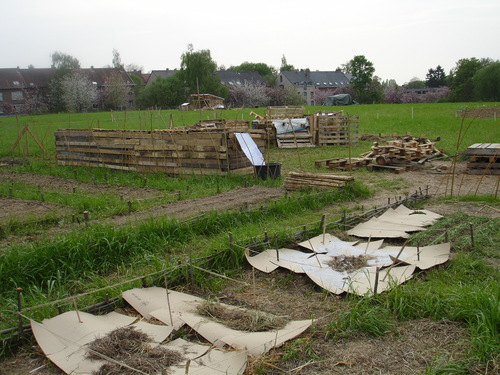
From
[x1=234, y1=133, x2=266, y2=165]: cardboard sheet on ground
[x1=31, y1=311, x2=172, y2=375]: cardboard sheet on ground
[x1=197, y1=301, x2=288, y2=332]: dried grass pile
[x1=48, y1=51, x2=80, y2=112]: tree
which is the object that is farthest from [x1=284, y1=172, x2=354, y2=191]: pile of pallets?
[x1=48, y1=51, x2=80, y2=112]: tree

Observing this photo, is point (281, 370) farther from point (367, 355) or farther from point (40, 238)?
point (40, 238)

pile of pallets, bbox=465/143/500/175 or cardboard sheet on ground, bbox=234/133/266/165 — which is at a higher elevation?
cardboard sheet on ground, bbox=234/133/266/165

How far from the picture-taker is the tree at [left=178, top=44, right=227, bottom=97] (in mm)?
71250

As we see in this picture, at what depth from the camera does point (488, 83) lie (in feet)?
190

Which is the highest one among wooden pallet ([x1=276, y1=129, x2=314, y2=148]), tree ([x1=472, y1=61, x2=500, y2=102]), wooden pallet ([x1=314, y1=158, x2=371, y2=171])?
tree ([x1=472, y1=61, x2=500, y2=102])

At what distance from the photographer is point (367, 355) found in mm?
3627

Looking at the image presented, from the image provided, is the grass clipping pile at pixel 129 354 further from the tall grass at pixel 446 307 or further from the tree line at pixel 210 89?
the tree line at pixel 210 89

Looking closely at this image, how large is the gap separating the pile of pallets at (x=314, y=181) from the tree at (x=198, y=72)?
6268 centimetres

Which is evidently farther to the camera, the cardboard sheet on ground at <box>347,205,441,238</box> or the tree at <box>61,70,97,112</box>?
the tree at <box>61,70,97,112</box>

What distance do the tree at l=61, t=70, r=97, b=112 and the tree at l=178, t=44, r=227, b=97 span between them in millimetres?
15320

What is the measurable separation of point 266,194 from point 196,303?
17.1ft

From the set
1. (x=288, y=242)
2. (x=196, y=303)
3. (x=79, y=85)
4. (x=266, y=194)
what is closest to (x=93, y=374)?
(x=196, y=303)

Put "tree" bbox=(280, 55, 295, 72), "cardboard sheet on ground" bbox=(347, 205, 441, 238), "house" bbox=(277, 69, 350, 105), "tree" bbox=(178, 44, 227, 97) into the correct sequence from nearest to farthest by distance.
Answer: "cardboard sheet on ground" bbox=(347, 205, 441, 238), "tree" bbox=(178, 44, 227, 97), "house" bbox=(277, 69, 350, 105), "tree" bbox=(280, 55, 295, 72)

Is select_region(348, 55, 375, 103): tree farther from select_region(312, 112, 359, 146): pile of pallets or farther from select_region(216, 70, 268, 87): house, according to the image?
select_region(312, 112, 359, 146): pile of pallets
